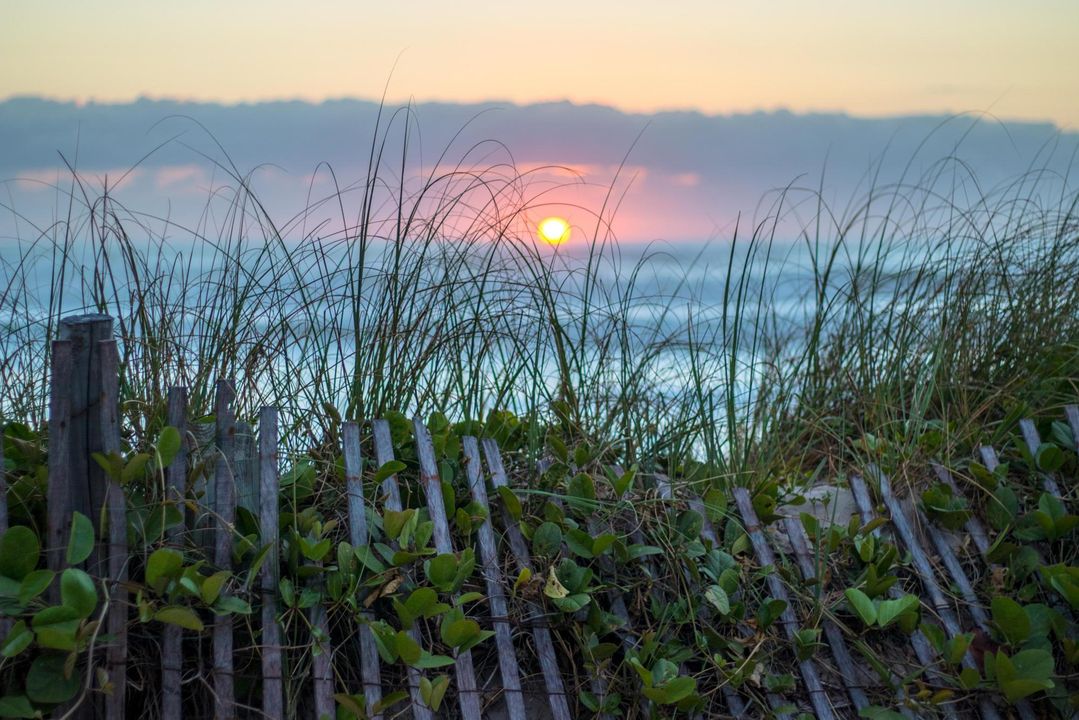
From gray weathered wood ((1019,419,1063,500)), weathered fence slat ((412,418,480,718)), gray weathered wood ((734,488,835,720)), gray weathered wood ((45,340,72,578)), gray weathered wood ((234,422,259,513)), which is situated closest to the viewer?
gray weathered wood ((45,340,72,578))

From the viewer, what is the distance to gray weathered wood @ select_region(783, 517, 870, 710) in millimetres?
2379

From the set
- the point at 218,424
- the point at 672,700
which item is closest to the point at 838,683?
the point at 672,700

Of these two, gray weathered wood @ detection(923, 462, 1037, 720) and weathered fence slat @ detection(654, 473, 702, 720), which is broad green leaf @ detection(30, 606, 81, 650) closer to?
weathered fence slat @ detection(654, 473, 702, 720)

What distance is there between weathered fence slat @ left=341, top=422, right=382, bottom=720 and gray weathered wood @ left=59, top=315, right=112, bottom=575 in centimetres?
55

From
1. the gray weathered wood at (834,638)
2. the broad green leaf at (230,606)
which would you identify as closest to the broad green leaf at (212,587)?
the broad green leaf at (230,606)

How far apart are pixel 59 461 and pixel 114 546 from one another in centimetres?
22

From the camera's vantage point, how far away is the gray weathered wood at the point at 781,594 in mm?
2336

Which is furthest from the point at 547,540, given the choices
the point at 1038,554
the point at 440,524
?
the point at 1038,554

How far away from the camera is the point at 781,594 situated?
2459 millimetres

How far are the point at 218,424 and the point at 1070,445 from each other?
8.41 feet

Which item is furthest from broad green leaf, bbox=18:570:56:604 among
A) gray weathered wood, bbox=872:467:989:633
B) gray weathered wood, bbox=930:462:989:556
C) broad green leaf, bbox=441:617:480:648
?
gray weathered wood, bbox=930:462:989:556

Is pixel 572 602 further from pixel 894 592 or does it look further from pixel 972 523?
pixel 972 523

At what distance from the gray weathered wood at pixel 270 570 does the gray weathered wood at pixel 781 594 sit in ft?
3.97

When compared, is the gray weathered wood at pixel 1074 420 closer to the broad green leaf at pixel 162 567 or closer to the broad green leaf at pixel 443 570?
the broad green leaf at pixel 443 570
